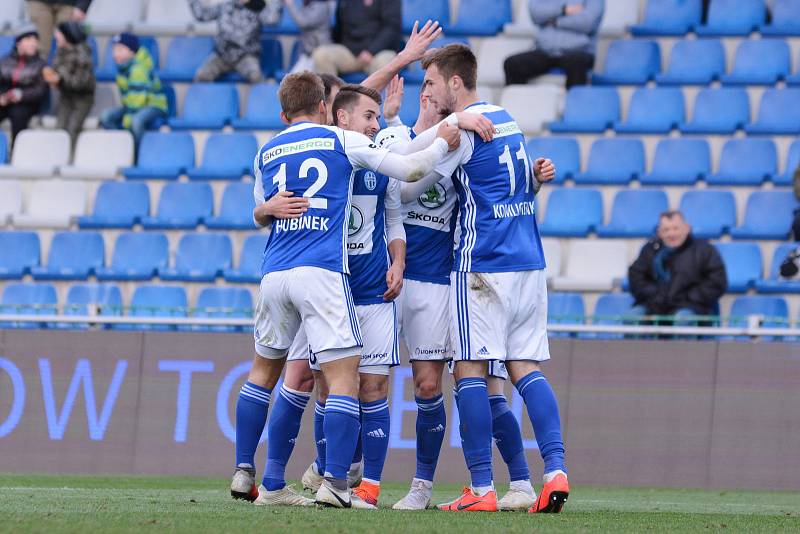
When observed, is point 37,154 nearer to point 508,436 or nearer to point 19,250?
point 19,250

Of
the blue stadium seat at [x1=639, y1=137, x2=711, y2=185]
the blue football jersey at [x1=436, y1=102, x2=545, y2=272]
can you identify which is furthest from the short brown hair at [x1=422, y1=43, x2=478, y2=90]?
the blue stadium seat at [x1=639, y1=137, x2=711, y2=185]

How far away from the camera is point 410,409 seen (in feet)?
36.0

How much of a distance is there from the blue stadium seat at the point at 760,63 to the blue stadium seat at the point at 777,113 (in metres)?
0.36

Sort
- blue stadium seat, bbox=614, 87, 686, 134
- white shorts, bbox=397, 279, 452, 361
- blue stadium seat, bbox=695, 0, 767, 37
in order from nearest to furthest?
white shorts, bbox=397, 279, 452, 361, blue stadium seat, bbox=614, 87, 686, 134, blue stadium seat, bbox=695, 0, 767, 37

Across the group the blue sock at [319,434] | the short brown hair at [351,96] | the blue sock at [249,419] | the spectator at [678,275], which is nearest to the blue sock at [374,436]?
the blue sock at [249,419]

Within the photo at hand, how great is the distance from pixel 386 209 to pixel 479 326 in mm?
858

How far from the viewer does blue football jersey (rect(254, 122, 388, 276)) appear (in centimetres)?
710

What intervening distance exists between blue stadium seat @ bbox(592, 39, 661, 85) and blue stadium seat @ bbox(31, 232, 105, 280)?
575 cm

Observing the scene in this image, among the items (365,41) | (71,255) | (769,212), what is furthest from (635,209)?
(71,255)

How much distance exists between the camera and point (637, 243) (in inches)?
528

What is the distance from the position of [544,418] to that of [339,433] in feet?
3.67

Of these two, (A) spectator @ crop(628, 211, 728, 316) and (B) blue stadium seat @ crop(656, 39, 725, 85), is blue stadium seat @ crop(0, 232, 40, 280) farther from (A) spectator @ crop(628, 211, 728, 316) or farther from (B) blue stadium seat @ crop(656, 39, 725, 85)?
(B) blue stadium seat @ crop(656, 39, 725, 85)

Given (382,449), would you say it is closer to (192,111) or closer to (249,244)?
(249,244)

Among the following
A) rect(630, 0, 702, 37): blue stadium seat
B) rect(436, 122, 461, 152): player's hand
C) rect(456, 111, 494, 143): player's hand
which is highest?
rect(630, 0, 702, 37): blue stadium seat
